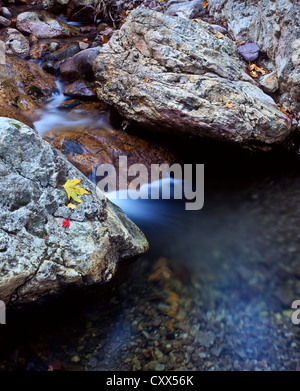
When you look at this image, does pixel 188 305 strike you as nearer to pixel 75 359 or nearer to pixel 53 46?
pixel 75 359

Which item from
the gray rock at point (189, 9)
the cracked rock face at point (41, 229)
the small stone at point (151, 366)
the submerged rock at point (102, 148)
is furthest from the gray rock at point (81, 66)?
the small stone at point (151, 366)

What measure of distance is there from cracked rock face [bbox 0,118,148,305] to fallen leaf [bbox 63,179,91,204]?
0.06m

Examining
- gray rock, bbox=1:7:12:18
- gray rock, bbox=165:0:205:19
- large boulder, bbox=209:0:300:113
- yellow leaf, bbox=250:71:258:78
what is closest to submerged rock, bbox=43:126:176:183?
yellow leaf, bbox=250:71:258:78

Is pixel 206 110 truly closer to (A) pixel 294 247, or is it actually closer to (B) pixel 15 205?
(A) pixel 294 247

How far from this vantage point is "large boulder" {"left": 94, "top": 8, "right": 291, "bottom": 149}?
179 inches

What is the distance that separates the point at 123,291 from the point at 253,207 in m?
3.05

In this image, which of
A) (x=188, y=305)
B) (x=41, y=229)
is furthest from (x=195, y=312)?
(x=41, y=229)

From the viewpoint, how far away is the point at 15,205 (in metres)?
2.64

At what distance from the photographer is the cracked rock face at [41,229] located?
2547mm

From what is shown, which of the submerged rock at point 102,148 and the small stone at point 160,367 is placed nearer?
the small stone at point 160,367

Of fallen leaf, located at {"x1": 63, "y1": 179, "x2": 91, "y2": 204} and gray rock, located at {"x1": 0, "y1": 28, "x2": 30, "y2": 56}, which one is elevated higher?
gray rock, located at {"x1": 0, "y1": 28, "x2": 30, "y2": 56}

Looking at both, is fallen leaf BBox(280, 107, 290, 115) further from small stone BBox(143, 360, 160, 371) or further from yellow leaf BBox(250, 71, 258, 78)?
small stone BBox(143, 360, 160, 371)

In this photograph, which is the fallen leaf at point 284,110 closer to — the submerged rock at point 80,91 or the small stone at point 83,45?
the submerged rock at point 80,91

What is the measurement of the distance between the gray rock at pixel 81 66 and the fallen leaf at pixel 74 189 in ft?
14.9
